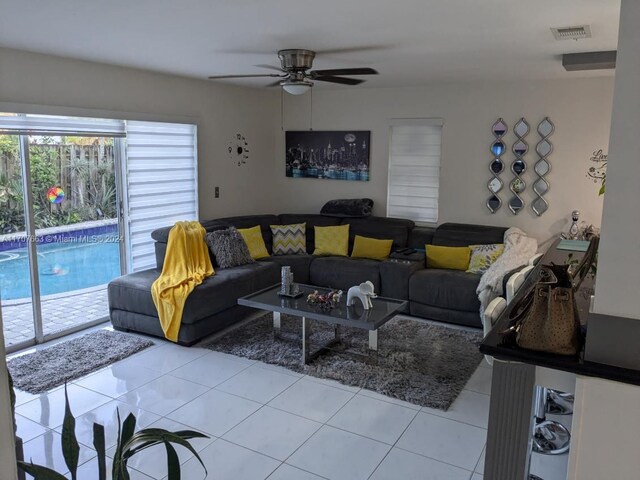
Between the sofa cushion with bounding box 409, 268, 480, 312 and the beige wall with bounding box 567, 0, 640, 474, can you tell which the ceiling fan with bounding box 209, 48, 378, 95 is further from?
the beige wall with bounding box 567, 0, 640, 474

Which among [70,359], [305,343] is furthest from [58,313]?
[305,343]

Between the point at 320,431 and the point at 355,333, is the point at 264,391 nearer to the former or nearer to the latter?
the point at 320,431

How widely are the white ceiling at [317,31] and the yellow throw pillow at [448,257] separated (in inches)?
71.8

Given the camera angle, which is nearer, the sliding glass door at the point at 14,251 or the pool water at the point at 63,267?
the sliding glass door at the point at 14,251

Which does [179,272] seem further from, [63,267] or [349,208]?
[349,208]

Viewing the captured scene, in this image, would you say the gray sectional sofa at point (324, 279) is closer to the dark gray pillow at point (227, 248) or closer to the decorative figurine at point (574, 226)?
the dark gray pillow at point (227, 248)

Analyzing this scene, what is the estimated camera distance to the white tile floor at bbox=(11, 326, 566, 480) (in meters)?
2.83

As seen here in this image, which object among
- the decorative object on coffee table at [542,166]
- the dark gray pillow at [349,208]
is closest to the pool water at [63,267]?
the dark gray pillow at [349,208]

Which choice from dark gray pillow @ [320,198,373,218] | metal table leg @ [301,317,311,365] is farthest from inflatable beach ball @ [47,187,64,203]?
dark gray pillow @ [320,198,373,218]

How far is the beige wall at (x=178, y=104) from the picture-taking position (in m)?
4.20

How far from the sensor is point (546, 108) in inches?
210

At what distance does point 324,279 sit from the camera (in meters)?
5.75

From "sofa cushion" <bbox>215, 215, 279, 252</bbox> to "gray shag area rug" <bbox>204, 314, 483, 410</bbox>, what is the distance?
4.24ft

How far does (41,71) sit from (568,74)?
4.70m
